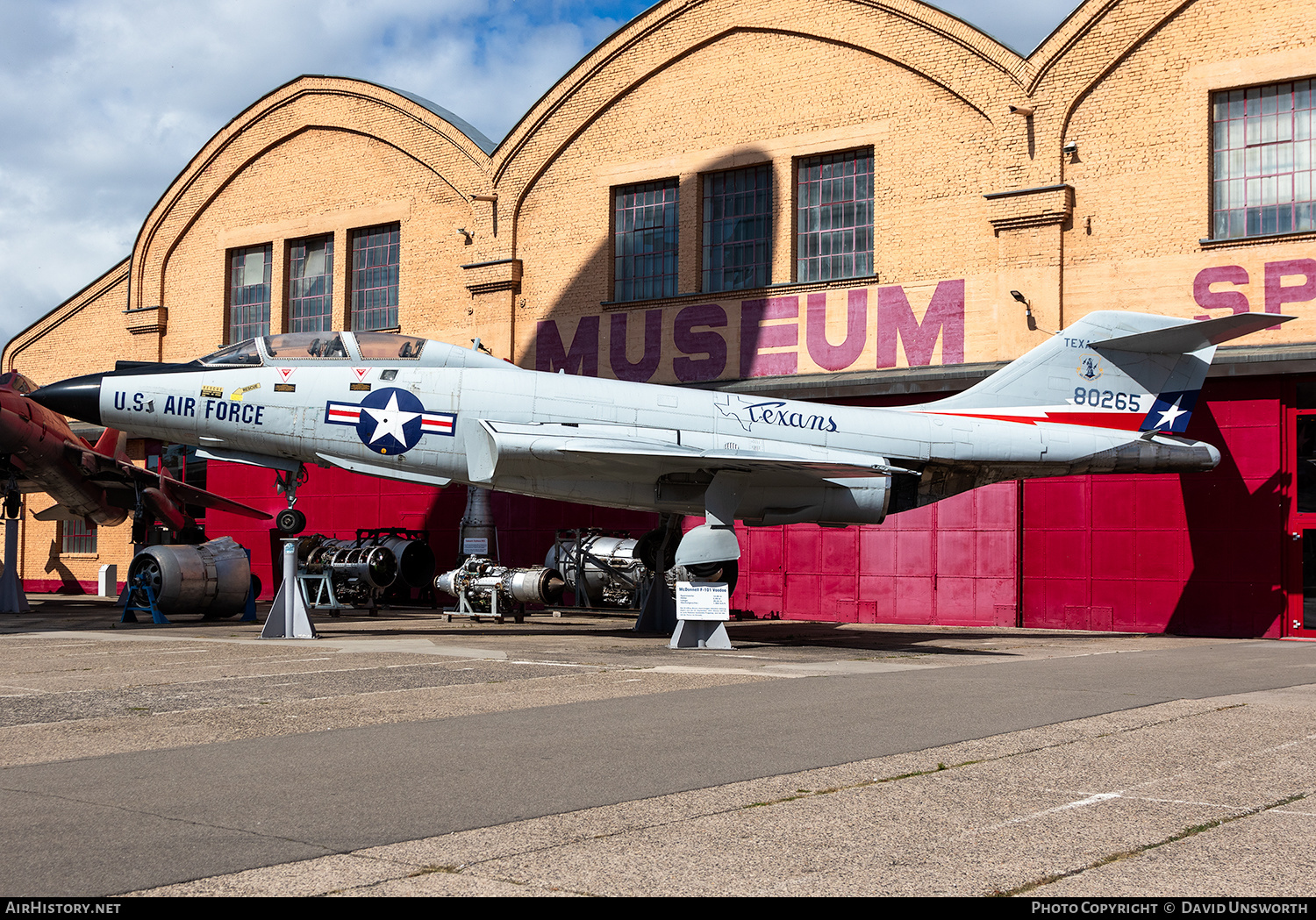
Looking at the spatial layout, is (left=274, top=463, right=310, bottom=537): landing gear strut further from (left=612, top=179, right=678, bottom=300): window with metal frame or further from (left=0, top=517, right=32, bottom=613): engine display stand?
(left=612, top=179, right=678, bottom=300): window with metal frame

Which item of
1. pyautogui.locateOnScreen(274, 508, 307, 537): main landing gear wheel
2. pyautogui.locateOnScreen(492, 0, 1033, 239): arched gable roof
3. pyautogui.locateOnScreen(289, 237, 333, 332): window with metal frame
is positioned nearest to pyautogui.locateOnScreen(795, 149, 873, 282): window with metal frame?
pyautogui.locateOnScreen(492, 0, 1033, 239): arched gable roof

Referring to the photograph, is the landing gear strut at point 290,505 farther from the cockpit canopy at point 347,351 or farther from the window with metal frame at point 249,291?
the window with metal frame at point 249,291

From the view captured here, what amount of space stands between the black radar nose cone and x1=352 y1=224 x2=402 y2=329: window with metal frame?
1431 centimetres

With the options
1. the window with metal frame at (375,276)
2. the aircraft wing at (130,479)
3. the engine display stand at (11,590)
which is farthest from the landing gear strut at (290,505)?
the window with metal frame at (375,276)

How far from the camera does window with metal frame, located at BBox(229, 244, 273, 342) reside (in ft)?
112

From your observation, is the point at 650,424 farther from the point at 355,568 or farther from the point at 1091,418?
the point at 355,568

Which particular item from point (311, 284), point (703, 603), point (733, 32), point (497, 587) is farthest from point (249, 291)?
point (703, 603)

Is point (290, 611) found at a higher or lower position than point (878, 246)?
lower

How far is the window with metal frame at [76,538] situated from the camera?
Answer: 36.0 m

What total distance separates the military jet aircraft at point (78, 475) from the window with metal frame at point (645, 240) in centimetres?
1030

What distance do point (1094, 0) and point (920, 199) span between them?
503 centimetres

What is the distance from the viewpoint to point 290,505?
17484 mm

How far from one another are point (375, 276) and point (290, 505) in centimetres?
1601

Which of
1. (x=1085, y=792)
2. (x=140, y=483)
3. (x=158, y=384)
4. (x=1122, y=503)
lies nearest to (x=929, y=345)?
(x=1122, y=503)
